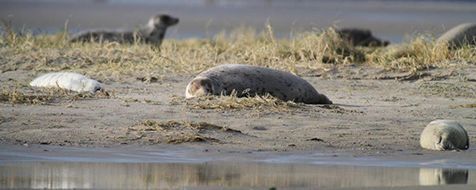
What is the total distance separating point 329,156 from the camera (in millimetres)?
7816

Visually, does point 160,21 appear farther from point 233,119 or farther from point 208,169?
point 208,169

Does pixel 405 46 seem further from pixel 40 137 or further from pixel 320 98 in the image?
pixel 40 137

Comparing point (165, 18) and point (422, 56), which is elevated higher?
point (165, 18)

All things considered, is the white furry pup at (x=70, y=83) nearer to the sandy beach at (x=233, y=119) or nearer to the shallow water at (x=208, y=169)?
the sandy beach at (x=233, y=119)

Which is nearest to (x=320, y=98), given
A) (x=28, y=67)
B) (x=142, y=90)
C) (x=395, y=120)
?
(x=395, y=120)

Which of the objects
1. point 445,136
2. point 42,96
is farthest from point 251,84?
point 445,136

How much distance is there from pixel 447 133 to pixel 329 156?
2.67 feet

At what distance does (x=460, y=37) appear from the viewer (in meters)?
13.7

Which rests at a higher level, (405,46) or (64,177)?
(405,46)

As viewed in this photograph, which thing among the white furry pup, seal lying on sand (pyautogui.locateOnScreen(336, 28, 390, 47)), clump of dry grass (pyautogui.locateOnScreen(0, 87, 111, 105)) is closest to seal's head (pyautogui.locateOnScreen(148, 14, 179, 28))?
seal lying on sand (pyautogui.locateOnScreen(336, 28, 390, 47))

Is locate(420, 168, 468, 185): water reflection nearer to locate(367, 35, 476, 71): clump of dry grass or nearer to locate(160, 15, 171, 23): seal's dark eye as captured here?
locate(367, 35, 476, 71): clump of dry grass

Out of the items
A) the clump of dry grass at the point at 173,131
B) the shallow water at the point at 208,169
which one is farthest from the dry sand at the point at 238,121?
the shallow water at the point at 208,169

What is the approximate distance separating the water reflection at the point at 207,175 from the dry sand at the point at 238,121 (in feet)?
2.34

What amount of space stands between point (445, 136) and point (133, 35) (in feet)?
28.0
